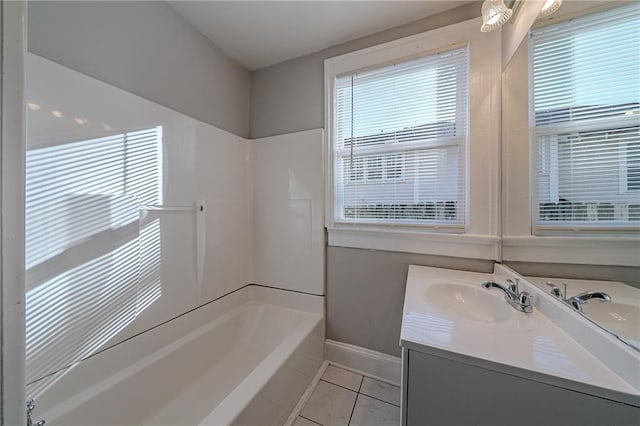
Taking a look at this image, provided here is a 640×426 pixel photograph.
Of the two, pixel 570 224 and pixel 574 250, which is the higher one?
pixel 570 224

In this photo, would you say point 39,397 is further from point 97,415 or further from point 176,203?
point 176,203

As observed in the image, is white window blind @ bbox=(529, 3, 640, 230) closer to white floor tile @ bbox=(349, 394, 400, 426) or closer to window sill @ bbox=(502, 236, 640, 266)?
window sill @ bbox=(502, 236, 640, 266)

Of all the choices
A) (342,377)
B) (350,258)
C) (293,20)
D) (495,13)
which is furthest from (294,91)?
(342,377)

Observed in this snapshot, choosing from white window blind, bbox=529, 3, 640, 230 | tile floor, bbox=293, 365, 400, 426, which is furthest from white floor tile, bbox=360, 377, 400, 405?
white window blind, bbox=529, 3, 640, 230

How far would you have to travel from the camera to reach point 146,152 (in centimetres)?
127

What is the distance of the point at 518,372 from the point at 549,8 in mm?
1426

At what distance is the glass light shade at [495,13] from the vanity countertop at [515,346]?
1277 mm

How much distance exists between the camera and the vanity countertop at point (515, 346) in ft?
1.81

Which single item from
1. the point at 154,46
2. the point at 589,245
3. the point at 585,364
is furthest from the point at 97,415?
the point at 589,245

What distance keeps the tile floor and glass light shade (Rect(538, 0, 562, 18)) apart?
210 centimetres

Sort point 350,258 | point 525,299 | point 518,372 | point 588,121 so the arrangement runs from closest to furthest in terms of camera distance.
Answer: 1. point 518,372
2. point 588,121
3. point 525,299
4. point 350,258

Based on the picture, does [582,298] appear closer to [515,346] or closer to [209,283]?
[515,346]

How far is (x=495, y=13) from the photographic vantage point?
43.8 inches

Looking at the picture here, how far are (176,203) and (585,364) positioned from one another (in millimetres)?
1885
